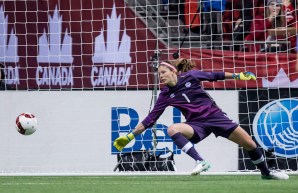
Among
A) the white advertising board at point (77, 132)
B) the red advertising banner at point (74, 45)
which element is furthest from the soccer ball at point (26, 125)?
the red advertising banner at point (74, 45)

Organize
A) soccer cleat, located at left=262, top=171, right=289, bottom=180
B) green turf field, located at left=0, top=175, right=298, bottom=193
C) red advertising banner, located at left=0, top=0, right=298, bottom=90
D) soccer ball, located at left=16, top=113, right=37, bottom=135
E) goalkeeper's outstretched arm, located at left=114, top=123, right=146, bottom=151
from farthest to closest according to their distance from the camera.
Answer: red advertising banner, located at left=0, top=0, right=298, bottom=90, soccer ball, located at left=16, top=113, right=37, bottom=135, goalkeeper's outstretched arm, located at left=114, top=123, right=146, bottom=151, soccer cleat, located at left=262, top=171, right=289, bottom=180, green turf field, located at left=0, top=175, right=298, bottom=193

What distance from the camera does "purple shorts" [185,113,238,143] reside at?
41.7ft

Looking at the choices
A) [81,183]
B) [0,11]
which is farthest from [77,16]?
[81,183]

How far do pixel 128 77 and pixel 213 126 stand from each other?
4.11 m

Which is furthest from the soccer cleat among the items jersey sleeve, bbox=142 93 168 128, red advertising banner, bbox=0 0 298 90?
red advertising banner, bbox=0 0 298 90

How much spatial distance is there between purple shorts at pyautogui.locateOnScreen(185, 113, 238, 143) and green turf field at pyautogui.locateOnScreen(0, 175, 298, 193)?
62cm

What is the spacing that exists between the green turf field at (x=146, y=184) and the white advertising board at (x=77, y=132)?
6.14ft

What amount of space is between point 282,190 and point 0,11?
7.75m

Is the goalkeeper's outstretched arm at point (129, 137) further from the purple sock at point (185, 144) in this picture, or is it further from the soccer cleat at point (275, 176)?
the soccer cleat at point (275, 176)

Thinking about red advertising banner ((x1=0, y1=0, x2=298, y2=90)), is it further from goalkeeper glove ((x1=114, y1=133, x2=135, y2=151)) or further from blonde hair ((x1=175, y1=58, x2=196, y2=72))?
goalkeeper glove ((x1=114, y1=133, x2=135, y2=151))

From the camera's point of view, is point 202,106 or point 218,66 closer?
point 202,106

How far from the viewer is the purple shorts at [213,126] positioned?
41.7 feet

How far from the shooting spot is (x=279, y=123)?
619 inches

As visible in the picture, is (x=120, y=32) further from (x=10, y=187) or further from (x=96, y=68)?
(x=10, y=187)
